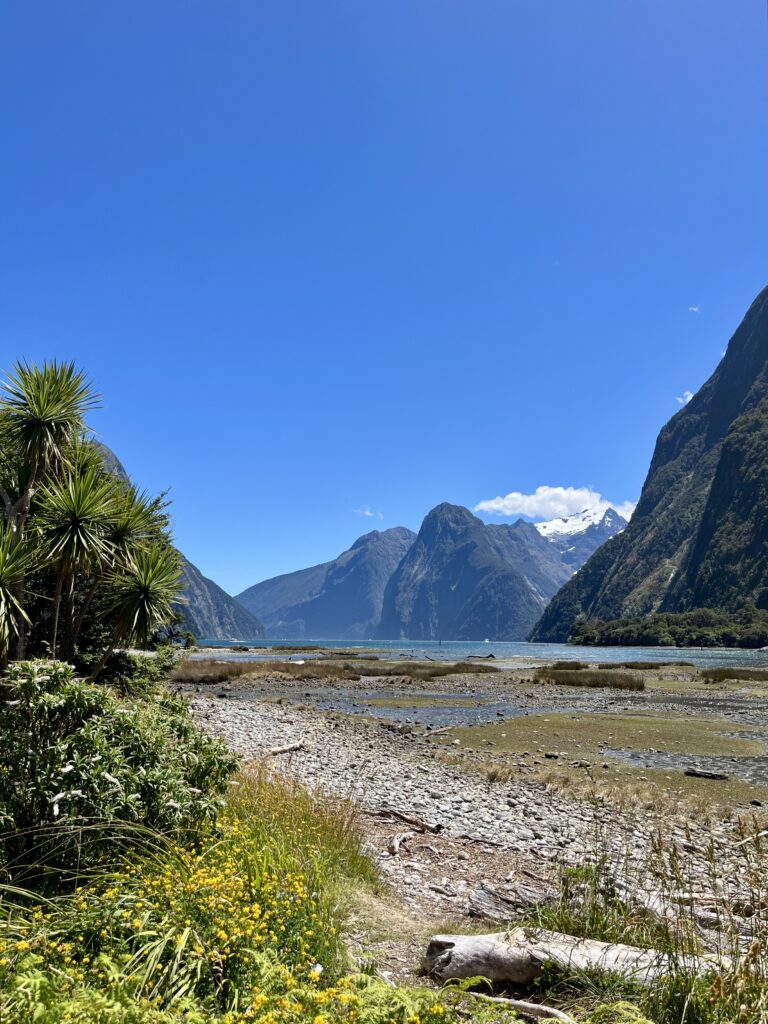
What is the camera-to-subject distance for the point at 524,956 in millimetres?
4684

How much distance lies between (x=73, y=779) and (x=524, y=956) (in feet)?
12.8

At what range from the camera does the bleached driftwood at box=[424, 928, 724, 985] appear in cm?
447

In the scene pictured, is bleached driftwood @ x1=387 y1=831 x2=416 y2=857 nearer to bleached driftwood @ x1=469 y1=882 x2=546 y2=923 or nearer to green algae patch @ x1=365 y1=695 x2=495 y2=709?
bleached driftwood @ x1=469 y1=882 x2=546 y2=923

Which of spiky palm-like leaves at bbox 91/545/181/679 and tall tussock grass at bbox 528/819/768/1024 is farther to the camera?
spiky palm-like leaves at bbox 91/545/181/679

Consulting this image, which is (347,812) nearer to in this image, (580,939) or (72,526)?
(580,939)

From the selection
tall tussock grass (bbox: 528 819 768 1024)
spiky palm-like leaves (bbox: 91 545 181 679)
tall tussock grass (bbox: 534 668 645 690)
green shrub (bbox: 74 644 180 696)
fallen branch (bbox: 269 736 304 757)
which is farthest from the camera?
tall tussock grass (bbox: 534 668 645 690)

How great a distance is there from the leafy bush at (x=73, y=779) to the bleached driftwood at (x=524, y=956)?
2.47 metres

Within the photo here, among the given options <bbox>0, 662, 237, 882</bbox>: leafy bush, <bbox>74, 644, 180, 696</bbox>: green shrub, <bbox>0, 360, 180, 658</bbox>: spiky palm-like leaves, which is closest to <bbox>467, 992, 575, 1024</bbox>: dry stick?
<bbox>0, 662, 237, 882</bbox>: leafy bush

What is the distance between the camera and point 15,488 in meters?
11.9

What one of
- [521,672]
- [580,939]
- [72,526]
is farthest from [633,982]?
[521,672]

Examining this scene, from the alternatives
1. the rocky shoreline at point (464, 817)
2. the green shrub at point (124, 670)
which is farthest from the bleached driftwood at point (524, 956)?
the green shrub at point (124, 670)

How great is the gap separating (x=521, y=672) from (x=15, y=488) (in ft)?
189

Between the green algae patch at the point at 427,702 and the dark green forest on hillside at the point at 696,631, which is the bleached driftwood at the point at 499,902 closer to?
the green algae patch at the point at 427,702

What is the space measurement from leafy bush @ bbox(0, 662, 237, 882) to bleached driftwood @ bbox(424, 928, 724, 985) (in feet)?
8.10
